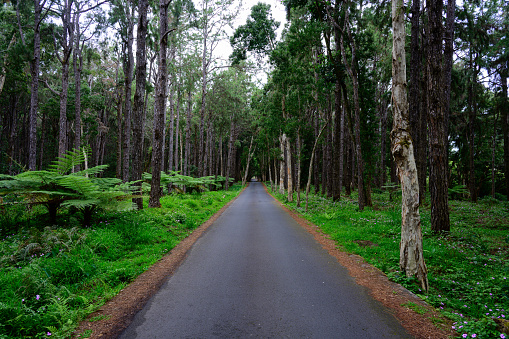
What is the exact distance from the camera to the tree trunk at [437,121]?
27.4ft

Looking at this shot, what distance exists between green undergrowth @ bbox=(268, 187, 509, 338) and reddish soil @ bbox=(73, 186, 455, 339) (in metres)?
0.20

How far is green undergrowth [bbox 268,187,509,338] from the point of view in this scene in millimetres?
3862

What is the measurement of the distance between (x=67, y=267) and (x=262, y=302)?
3.66m

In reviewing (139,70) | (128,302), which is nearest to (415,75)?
(139,70)

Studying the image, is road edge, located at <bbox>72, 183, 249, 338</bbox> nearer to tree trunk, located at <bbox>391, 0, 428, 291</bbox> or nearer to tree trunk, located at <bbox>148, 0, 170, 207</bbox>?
tree trunk, located at <bbox>391, 0, 428, 291</bbox>

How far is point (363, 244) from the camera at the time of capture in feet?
25.7

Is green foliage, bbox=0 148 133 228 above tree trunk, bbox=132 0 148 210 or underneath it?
underneath

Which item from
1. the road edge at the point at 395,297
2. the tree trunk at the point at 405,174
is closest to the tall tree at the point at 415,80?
the tree trunk at the point at 405,174

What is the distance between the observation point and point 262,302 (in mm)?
4137

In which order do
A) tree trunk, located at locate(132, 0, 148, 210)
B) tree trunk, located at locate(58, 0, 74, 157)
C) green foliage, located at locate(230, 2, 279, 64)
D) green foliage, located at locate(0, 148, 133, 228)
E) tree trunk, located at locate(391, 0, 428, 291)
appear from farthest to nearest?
1. green foliage, located at locate(230, 2, 279, 64)
2. tree trunk, located at locate(58, 0, 74, 157)
3. tree trunk, located at locate(132, 0, 148, 210)
4. green foliage, located at locate(0, 148, 133, 228)
5. tree trunk, located at locate(391, 0, 428, 291)

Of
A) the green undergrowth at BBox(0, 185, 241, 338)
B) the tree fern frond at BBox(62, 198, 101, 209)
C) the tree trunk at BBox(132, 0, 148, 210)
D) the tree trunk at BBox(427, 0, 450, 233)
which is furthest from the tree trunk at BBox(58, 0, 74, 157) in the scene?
the tree trunk at BBox(427, 0, 450, 233)

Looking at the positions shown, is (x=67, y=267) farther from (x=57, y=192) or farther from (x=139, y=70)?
(x=139, y=70)

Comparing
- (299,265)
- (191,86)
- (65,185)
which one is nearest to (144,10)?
(65,185)

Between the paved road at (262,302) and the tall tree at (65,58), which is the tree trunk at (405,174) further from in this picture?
the tall tree at (65,58)
